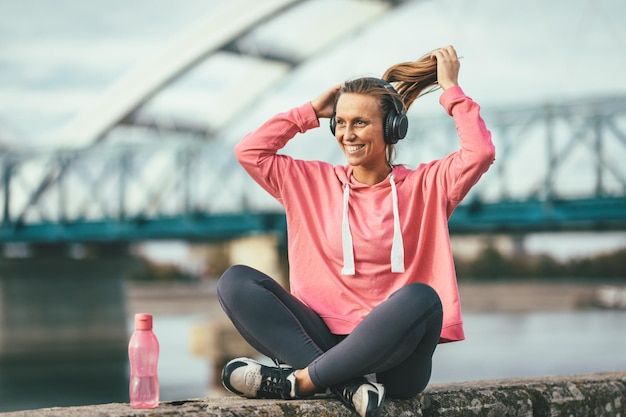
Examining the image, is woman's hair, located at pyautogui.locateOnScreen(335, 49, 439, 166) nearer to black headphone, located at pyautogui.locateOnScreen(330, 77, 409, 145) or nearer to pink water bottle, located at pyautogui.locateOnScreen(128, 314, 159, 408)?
black headphone, located at pyautogui.locateOnScreen(330, 77, 409, 145)

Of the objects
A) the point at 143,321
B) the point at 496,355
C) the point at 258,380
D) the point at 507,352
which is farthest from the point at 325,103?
Result: the point at 507,352

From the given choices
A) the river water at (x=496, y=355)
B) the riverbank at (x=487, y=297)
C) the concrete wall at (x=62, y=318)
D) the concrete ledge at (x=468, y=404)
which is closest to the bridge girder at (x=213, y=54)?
the concrete wall at (x=62, y=318)

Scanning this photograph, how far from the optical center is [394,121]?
12.0 ft

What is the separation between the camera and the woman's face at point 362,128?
3676 mm

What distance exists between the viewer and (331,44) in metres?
36.2

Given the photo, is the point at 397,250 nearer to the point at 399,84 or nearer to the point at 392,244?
the point at 392,244

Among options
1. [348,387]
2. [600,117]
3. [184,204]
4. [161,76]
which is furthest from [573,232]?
[348,387]

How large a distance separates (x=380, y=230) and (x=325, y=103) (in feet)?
2.01

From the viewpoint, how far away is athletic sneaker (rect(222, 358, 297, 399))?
3.46 metres

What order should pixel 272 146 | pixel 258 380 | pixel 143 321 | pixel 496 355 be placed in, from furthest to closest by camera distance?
pixel 496 355 < pixel 272 146 < pixel 258 380 < pixel 143 321

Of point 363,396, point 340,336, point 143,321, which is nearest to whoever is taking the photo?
point 143,321

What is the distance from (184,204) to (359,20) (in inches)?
359

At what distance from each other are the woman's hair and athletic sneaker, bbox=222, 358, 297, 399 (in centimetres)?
90

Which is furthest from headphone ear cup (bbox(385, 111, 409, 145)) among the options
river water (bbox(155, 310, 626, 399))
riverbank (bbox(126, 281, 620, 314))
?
riverbank (bbox(126, 281, 620, 314))
